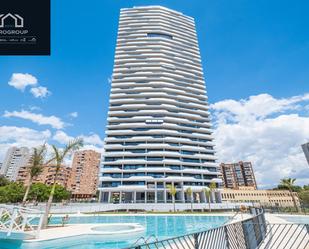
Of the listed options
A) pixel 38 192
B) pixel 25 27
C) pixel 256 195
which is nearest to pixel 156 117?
pixel 38 192

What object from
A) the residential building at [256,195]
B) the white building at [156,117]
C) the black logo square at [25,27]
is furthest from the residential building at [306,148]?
the residential building at [256,195]

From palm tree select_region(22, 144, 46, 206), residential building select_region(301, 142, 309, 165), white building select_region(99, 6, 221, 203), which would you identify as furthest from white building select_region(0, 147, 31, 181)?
residential building select_region(301, 142, 309, 165)

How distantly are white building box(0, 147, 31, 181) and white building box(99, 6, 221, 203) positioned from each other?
12673cm

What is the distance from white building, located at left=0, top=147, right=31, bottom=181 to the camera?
15938cm

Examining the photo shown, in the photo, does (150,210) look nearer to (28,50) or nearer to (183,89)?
(28,50)

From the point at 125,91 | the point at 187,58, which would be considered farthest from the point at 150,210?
the point at 187,58

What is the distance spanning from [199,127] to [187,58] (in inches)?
1166

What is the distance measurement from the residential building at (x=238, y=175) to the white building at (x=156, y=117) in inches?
3074

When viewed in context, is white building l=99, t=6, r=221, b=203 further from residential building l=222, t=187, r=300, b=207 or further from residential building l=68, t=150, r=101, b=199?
residential building l=68, t=150, r=101, b=199

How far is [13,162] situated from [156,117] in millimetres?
152217

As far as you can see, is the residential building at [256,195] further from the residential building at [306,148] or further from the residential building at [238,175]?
the residential building at [306,148]

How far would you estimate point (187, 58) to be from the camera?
269 ft

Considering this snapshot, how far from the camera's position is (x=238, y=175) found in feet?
447

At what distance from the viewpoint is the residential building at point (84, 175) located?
129000 mm
